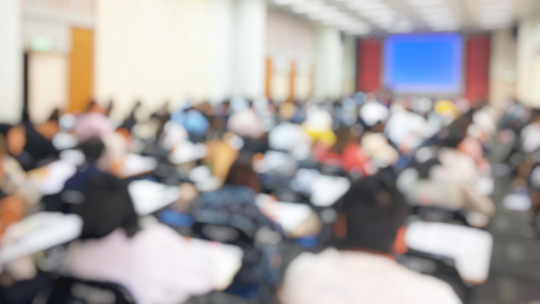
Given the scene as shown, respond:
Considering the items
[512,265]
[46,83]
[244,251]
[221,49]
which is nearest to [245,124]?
[46,83]

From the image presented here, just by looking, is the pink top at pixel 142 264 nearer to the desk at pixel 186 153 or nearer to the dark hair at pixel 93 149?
the dark hair at pixel 93 149

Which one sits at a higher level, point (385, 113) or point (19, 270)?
point (385, 113)

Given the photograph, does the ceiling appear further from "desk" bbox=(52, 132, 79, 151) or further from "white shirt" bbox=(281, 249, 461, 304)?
"white shirt" bbox=(281, 249, 461, 304)

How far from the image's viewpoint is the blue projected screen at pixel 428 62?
25.9 m

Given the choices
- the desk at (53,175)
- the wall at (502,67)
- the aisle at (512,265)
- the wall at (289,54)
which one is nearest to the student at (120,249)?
the desk at (53,175)

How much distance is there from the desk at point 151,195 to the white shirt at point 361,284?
2.26 m

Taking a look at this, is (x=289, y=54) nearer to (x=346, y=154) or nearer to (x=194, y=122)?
(x=194, y=122)

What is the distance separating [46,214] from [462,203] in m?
3.42

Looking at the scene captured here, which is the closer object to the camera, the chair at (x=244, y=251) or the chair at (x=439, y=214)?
the chair at (x=244, y=251)

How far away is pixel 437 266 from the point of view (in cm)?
267

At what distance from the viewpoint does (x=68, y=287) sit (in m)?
2.29

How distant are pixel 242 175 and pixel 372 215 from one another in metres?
Result: 1.69

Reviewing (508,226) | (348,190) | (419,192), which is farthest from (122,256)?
(508,226)

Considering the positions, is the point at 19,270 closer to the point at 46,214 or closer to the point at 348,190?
the point at 46,214
